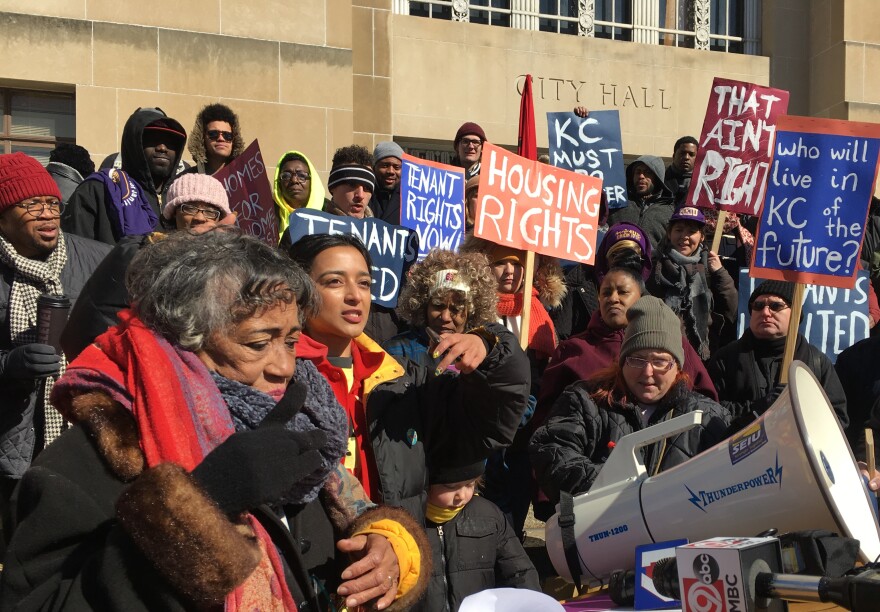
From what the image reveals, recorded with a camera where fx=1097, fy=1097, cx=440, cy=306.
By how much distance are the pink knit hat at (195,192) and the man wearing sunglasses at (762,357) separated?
2704 mm

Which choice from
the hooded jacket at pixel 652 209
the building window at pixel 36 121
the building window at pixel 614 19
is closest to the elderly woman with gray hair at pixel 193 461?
the hooded jacket at pixel 652 209

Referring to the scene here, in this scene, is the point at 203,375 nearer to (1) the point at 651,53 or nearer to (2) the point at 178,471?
(2) the point at 178,471

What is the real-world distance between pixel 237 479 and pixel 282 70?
871cm

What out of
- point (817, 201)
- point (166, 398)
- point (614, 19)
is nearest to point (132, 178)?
point (817, 201)

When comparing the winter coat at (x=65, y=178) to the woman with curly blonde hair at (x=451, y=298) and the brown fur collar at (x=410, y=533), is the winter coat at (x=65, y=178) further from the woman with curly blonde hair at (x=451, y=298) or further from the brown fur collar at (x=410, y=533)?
the brown fur collar at (x=410, y=533)

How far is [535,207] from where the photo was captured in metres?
6.32

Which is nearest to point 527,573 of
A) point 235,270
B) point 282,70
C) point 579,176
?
point 235,270

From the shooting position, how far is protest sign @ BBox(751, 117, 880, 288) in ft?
18.9

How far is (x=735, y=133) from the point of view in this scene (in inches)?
306

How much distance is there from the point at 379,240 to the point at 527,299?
851mm

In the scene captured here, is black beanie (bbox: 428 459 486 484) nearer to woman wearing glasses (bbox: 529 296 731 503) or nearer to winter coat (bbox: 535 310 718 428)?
woman wearing glasses (bbox: 529 296 731 503)

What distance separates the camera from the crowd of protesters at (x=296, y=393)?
2010mm

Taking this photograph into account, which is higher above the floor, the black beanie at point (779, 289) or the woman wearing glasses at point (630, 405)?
the black beanie at point (779, 289)

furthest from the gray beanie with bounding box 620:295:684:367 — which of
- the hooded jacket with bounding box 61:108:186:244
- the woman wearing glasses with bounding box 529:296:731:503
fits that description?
the hooded jacket with bounding box 61:108:186:244
